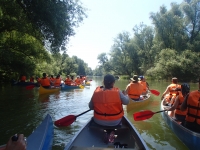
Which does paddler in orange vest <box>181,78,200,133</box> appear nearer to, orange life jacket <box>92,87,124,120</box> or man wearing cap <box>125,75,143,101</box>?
orange life jacket <box>92,87,124,120</box>

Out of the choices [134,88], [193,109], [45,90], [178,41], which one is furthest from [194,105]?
[178,41]

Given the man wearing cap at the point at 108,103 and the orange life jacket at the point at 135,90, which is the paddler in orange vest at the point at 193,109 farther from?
the orange life jacket at the point at 135,90

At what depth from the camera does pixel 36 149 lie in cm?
351

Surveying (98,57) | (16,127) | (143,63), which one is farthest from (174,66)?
(98,57)

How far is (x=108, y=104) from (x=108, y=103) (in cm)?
2

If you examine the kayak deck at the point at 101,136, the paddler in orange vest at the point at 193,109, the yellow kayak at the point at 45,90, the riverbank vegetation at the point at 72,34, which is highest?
the riverbank vegetation at the point at 72,34

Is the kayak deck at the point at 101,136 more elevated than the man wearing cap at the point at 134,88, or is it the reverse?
the man wearing cap at the point at 134,88

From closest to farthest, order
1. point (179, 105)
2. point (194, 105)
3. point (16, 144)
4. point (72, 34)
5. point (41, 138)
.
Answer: point (16, 144) < point (41, 138) < point (194, 105) < point (179, 105) < point (72, 34)

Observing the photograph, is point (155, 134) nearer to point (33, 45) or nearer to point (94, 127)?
point (94, 127)

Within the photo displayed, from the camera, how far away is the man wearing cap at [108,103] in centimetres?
427

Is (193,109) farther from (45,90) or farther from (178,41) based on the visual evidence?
(178,41)

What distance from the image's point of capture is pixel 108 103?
14.0 feet

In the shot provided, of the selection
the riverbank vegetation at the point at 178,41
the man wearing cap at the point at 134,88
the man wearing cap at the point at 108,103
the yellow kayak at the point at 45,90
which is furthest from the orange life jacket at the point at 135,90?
the riverbank vegetation at the point at 178,41

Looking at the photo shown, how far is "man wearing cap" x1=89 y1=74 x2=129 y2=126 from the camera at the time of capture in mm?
4273
